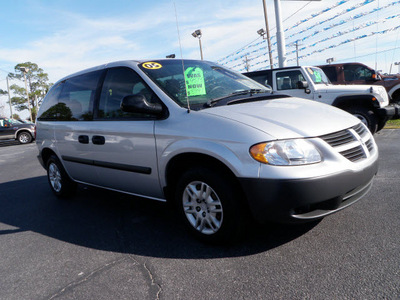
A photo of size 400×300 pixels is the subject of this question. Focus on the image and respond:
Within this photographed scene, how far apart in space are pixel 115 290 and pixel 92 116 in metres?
2.13

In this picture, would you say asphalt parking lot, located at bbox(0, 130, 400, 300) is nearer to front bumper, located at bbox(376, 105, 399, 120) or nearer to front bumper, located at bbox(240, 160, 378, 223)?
front bumper, located at bbox(240, 160, 378, 223)

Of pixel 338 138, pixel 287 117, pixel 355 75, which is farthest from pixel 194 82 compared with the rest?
pixel 355 75

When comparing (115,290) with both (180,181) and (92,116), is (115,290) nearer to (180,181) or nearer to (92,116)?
(180,181)

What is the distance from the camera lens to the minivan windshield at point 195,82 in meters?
3.05

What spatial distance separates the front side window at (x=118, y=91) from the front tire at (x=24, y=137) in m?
17.0

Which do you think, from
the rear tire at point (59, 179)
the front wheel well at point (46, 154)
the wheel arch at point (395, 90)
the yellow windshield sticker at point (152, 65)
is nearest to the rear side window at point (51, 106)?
the front wheel well at point (46, 154)

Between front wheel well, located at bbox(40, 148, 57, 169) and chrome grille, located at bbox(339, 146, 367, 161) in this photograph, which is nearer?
chrome grille, located at bbox(339, 146, 367, 161)

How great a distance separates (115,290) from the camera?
7.45 ft

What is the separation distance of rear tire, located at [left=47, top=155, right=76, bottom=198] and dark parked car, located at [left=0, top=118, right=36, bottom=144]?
1474cm

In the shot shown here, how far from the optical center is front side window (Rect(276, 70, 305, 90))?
8.10 m

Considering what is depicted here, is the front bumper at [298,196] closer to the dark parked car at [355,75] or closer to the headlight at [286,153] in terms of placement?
the headlight at [286,153]

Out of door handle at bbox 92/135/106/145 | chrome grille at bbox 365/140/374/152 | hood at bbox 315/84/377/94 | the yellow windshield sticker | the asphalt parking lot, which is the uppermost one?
the yellow windshield sticker

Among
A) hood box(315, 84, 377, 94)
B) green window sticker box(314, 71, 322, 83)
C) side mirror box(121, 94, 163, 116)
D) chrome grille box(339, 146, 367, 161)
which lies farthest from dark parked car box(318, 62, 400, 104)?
side mirror box(121, 94, 163, 116)

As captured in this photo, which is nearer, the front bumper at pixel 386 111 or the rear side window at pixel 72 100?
the rear side window at pixel 72 100
